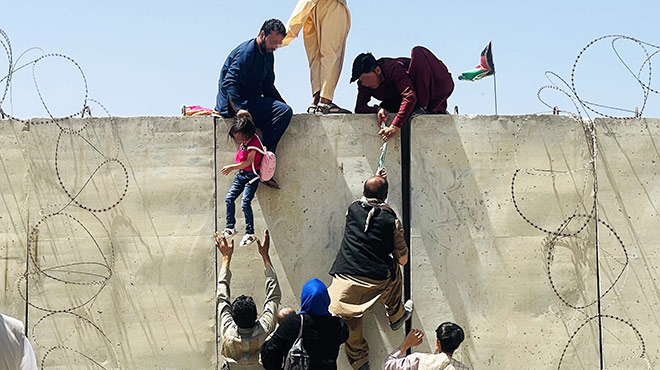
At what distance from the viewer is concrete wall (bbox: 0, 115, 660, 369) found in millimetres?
7824

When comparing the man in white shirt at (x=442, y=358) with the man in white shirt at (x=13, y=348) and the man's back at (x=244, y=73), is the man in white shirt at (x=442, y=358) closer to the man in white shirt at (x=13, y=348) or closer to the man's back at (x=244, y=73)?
the man in white shirt at (x=13, y=348)

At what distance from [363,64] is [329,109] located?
1.62ft

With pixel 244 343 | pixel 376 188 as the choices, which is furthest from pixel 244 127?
pixel 244 343

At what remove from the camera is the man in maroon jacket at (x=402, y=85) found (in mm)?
7836

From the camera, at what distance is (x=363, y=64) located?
7.95 metres

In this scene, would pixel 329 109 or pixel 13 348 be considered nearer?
pixel 13 348

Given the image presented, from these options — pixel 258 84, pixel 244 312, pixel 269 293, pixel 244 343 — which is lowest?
pixel 244 343

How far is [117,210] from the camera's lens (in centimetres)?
791

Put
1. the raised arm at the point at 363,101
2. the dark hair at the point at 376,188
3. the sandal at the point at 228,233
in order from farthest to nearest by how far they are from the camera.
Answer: the raised arm at the point at 363,101 < the sandal at the point at 228,233 < the dark hair at the point at 376,188

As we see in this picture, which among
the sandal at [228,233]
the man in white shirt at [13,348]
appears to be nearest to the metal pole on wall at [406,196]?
the sandal at [228,233]

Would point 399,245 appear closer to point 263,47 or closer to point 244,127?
point 244,127

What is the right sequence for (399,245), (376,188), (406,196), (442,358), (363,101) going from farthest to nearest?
Answer: (363,101) < (406,196) < (376,188) < (399,245) < (442,358)

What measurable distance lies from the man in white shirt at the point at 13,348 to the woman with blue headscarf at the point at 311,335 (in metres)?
1.51

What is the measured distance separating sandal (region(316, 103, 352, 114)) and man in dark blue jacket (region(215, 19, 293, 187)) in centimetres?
36
